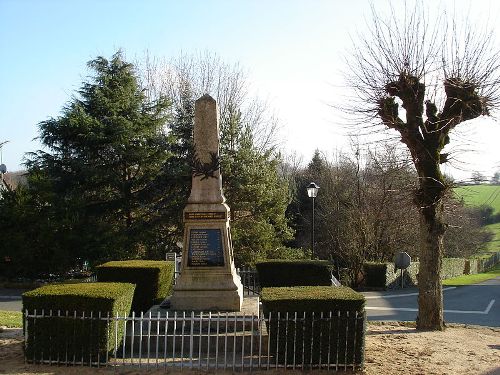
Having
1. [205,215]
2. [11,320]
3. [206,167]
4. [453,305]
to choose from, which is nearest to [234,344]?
[205,215]

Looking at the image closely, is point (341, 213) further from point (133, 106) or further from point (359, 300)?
point (359, 300)

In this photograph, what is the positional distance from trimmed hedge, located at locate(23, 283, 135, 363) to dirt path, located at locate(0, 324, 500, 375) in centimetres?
22

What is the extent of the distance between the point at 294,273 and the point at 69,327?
774 centimetres

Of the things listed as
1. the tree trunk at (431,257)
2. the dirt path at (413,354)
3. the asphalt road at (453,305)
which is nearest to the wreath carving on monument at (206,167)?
the dirt path at (413,354)

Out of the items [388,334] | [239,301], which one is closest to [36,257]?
[239,301]

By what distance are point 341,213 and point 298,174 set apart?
14.2m

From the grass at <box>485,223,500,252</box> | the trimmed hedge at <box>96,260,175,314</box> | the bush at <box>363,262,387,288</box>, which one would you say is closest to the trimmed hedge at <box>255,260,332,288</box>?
the trimmed hedge at <box>96,260,175,314</box>

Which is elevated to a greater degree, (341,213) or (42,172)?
(42,172)

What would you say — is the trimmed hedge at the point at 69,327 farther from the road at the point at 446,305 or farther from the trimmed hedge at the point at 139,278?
the road at the point at 446,305

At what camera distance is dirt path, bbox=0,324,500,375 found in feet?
24.4

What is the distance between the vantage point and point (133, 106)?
75.6 ft

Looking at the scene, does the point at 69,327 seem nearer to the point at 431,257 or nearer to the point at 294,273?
the point at 431,257

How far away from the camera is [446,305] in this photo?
1811 centimetres

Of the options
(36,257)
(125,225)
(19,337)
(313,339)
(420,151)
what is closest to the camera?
(313,339)
